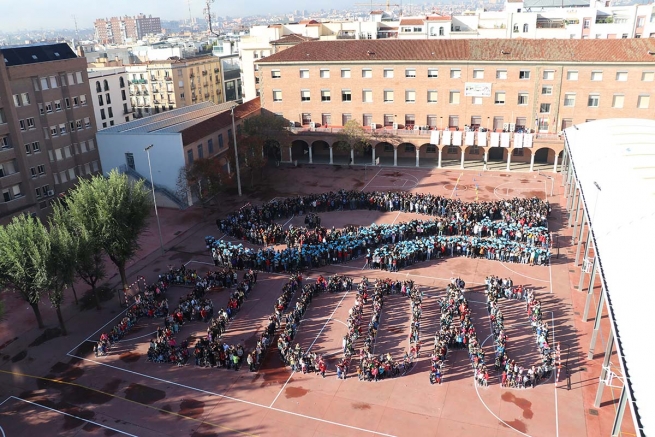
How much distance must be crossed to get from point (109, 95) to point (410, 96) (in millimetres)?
47412

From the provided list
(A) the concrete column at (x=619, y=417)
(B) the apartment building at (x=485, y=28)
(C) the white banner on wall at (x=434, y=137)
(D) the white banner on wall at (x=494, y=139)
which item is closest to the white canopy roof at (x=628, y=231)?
(A) the concrete column at (x=619, y=417)

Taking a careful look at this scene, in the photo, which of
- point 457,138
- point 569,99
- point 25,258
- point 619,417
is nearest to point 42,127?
point 25,258

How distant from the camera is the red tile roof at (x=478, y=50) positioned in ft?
191

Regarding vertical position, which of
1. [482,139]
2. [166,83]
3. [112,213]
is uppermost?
[166,83]

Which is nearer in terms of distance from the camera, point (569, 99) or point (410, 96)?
point (569, 99)

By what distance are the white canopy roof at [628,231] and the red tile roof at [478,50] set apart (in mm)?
21136

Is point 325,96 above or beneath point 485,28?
beneath

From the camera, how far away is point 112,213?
33.4 meters

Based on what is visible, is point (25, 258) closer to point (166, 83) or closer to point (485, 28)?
point (166, 83)

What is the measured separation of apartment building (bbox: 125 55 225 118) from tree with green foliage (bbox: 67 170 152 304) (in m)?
65.7

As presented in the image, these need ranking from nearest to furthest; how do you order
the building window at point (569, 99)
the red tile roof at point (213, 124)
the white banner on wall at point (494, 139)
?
1. the red tile roof at point (213, 124)
2. the building window at point (569, 99)
3. the white banner on wall at point (494, 139)

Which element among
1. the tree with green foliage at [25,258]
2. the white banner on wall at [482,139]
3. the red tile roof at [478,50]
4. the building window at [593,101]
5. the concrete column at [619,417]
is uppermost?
the red tile roof at [478,50]

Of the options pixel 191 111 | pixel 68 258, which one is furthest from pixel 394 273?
pixel 191 111

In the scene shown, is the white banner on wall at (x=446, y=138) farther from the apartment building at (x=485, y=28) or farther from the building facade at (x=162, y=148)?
the apartment building at (x=485, y=28)
